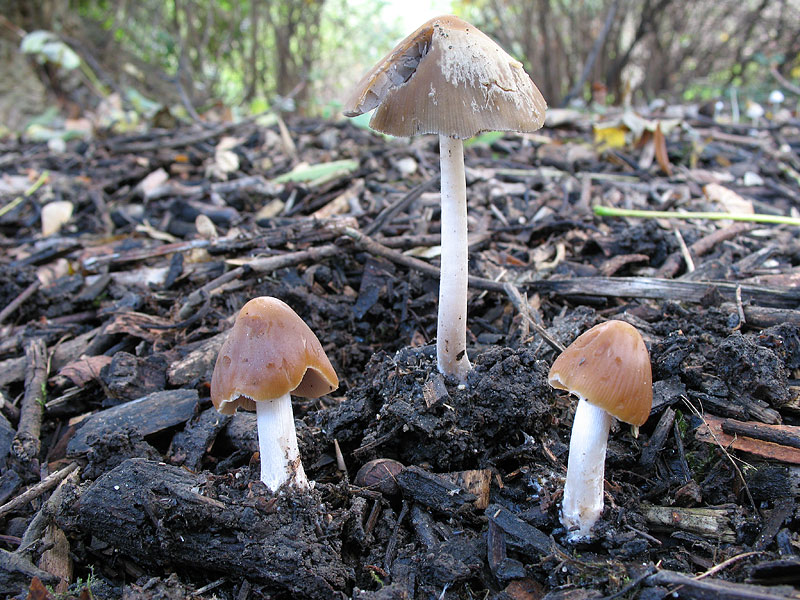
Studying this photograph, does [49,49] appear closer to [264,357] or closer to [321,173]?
[321,173]

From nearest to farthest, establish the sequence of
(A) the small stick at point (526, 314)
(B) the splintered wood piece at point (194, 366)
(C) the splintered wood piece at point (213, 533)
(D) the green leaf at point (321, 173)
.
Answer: (C) the splintered wood piece at point (213, 533), (A) the small stick at point (526, 314), (B) the splintered wood piece at point (194, 366), (D) the green leaf at point (321, 173)

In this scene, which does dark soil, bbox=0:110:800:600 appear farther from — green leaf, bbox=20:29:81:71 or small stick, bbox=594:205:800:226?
green leaf, bbox=20:29:81:71

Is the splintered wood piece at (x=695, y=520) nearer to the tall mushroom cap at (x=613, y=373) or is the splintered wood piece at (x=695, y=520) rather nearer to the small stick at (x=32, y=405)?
the tall mushroom cap at (x=613, y=373)

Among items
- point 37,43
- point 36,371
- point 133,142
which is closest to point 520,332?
point 36,371

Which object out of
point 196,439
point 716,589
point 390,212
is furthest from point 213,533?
→ point 390,212

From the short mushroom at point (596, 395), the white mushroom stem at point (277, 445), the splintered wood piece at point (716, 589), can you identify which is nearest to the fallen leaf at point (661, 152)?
the short mushroom at point (596, 395)

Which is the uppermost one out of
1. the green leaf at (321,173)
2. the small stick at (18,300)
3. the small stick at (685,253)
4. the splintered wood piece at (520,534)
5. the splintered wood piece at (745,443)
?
the green leaf at (321,173)
